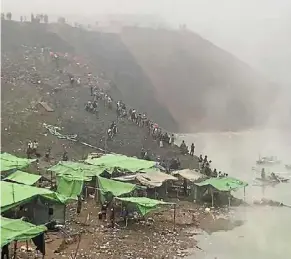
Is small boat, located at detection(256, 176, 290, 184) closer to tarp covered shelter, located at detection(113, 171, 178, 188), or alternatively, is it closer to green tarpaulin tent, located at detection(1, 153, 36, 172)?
tarp covered shelter, located at detection(113, 171, 178, 188)

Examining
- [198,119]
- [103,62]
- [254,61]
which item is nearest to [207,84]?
[198,119]

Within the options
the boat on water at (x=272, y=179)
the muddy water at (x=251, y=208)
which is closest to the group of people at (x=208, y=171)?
the muddy water at (x=251, y=208)

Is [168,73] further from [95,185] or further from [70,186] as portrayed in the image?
[70,186]

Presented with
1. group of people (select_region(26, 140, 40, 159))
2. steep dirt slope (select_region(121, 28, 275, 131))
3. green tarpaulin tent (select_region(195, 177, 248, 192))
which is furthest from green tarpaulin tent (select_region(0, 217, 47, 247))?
steep dirt slope (select_region(121, 28, 275, 131))

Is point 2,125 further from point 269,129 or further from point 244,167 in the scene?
point 269,129

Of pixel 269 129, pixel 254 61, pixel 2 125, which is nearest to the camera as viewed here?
pixel 2 125

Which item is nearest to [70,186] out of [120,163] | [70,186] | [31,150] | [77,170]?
[70,186]
